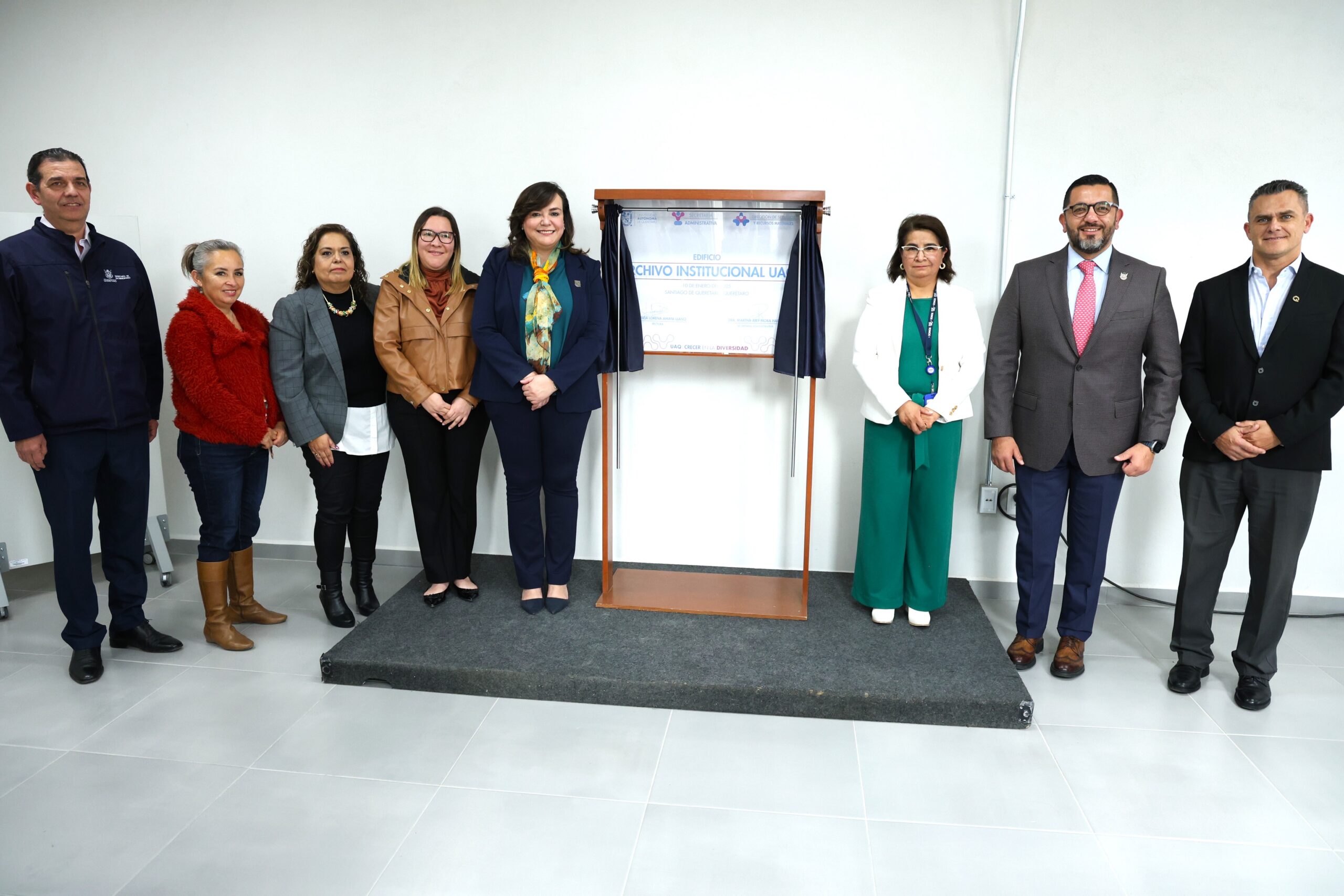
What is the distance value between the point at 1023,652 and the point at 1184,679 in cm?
54

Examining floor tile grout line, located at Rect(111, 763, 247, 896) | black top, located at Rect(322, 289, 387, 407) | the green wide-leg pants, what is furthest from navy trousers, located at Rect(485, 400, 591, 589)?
floor tile grout line, located at Rect(111, 763, 247, 896)

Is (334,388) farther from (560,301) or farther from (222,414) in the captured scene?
(560,301)

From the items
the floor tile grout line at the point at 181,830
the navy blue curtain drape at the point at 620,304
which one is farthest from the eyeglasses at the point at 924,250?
the floor tile grout line at the point at 181,830

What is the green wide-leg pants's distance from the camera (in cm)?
327

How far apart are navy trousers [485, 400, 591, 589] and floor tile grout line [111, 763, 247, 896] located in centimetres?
129

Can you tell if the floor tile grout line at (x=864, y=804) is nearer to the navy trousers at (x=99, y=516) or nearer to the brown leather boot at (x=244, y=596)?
the brown leather boot at (x=244, y=596)

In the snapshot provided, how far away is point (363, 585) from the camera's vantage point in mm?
3676

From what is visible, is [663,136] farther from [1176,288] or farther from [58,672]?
[58,672]

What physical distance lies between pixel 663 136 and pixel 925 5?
1214 mm

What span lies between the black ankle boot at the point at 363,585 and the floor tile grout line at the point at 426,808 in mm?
1018

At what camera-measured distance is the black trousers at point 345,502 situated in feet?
11.2

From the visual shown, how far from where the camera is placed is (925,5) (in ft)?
11.5

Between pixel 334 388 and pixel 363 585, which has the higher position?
pixel 334 388

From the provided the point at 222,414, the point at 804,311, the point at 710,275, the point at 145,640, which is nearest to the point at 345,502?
the point at 222,414
